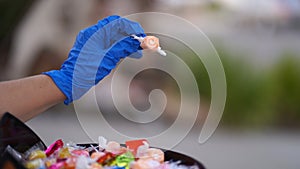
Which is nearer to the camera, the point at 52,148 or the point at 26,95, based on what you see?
the point at 52,148

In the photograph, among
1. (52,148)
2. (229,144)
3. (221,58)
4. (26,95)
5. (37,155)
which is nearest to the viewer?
(37,155)

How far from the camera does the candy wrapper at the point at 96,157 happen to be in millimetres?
1399

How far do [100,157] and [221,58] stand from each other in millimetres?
3383

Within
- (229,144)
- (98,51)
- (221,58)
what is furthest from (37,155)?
(221,58)

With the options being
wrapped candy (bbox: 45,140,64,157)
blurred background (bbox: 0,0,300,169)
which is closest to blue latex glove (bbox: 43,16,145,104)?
wrapped candy (bbox: 45,140,64,157)

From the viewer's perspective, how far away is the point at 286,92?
470 centimetres

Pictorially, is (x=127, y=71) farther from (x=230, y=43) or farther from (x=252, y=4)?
(x=252, y=4)

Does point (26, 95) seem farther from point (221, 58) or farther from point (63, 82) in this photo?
point (221, 58)

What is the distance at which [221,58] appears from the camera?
4730 mm

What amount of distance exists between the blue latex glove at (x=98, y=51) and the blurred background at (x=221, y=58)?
248 cm

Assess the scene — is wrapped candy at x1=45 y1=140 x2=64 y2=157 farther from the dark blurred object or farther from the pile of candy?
the dark blurred object

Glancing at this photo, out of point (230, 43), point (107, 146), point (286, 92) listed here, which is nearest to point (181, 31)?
point (230, 43)

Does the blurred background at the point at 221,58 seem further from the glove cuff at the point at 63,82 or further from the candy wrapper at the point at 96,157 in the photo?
the candy wrapper at the point at 96,157

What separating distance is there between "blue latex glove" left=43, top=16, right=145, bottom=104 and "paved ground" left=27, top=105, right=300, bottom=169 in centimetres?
210
